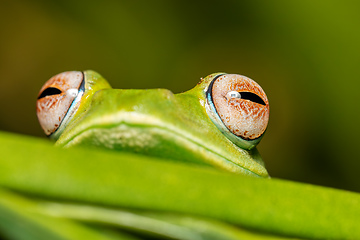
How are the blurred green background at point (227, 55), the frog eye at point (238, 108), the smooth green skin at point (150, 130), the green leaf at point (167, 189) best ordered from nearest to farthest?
the green leaf at point (167, 189), the smooth green skin at point (150, 130), the frog eye at point (238, 108), the blurred green background at point (227, 55)

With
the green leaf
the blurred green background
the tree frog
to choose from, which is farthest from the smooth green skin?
the blurred green background

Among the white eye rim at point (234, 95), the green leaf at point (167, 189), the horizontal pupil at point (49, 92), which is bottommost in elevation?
the green leaf at point (167, 189)

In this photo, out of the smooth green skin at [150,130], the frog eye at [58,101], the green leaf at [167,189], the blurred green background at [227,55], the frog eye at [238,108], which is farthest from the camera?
the blurred green background at [227,55]

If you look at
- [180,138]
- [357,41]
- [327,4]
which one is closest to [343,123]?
[357,41]

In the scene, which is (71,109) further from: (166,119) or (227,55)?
(227,55)

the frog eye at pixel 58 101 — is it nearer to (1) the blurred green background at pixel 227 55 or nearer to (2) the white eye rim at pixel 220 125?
(2) the white eye rim at pixel 220 125

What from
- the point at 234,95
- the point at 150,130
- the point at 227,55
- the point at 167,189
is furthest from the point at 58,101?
the point at 227,55

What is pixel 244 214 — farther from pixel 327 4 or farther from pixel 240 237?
pixel 327 4

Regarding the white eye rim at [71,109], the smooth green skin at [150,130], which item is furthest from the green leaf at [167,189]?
the white eye rim at [71,109]

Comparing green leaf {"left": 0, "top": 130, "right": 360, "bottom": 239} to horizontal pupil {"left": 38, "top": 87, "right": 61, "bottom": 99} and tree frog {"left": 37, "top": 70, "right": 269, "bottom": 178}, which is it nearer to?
tree frog {"left": 37, "top": 70, "right": 269, "bottom": 178}

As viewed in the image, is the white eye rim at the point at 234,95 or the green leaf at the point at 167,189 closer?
the green leaf at the point at 167,189
